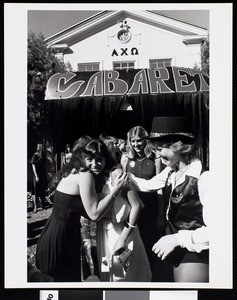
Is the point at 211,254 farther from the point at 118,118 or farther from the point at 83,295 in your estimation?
the point at 118,118

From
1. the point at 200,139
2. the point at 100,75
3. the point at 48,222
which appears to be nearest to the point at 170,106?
the point at 200,139

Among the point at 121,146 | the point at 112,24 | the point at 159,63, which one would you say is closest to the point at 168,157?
the point at 121,146

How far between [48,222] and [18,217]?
0.49 feet

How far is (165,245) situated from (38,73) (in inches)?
37.7

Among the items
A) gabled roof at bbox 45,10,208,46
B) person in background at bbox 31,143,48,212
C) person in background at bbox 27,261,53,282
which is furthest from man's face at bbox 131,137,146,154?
person in background at bbox 27,261,53,282

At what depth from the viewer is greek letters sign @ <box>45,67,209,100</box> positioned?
1.62 m

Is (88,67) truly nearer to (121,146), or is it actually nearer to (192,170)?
(121,146)

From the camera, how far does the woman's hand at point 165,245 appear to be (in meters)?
1.63

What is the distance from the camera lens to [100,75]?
163 cm

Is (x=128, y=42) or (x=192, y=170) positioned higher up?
(x=128, y=42)

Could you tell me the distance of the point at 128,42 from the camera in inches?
64.6

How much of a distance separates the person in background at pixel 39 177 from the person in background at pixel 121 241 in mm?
→ 269
